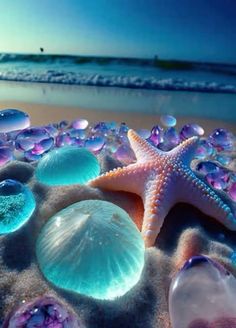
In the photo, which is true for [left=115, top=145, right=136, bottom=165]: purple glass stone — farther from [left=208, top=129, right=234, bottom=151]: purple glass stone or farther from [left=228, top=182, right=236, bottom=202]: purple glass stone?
[left=208, top=129, right=234, bottom=151]: purple glass stone

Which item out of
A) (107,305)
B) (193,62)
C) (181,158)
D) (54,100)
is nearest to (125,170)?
(181,158)

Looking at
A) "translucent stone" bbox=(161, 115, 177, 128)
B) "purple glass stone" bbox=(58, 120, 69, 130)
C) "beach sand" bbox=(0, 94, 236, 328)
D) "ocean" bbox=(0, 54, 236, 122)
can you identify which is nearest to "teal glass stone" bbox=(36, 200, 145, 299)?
"beach sand" bbox=(0, 94, 236, 328)

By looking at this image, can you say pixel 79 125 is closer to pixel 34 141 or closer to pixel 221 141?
pixel 34 141

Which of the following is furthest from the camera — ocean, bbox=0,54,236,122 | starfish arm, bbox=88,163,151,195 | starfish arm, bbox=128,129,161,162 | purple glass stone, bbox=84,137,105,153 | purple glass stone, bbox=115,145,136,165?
ocean, bbox=0,54,236,122

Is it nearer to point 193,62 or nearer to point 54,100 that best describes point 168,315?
point 54,100

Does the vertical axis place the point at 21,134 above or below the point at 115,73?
above

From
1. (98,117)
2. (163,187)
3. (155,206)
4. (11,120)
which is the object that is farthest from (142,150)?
(98,117)

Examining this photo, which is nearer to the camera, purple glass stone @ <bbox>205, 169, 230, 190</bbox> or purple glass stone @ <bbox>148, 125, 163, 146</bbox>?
purple glass stone @ <bbox>205, 169, 230, 190</bbox>

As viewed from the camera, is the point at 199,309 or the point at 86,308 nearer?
the point at 199,309

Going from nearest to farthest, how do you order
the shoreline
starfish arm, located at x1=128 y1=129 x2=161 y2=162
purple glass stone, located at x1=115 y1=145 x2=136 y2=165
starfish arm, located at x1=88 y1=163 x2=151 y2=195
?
starfish arm, located at x1=88 y1=163 x2=151 y2=195
starfish arm, located at x1=128 y1=129 x2=161 y2=162
purple glass stone, located at x1=115 y1=145 x2=136 y2=165
the shoreline
